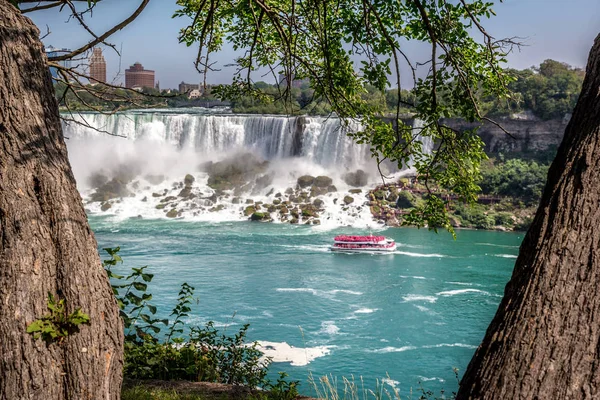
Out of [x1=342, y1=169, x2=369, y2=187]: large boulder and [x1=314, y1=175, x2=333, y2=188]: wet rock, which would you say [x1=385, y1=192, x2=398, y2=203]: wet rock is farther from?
[x1=314, y1=175, x2=333, y2=188]: wet rock

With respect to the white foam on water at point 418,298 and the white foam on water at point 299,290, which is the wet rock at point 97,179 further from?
the white foam on water at point 418,298

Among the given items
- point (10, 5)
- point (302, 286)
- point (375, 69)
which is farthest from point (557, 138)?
point (10, 5)

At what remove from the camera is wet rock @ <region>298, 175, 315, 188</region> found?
97.7 ft

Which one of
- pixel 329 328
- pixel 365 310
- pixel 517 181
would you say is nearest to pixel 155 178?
pixel 517 181

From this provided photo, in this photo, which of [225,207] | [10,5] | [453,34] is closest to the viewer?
[10,5]

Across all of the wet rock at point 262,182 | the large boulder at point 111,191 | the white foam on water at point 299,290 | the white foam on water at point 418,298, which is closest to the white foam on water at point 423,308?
the white foam on water at point 418,298

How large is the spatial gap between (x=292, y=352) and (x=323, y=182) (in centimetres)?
1950

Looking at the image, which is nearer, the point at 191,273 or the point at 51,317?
the point at 51,317

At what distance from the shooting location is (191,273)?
15977 mm

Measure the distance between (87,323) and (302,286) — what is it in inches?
504

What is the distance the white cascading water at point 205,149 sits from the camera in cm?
3058

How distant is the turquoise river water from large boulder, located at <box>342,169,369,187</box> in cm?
688

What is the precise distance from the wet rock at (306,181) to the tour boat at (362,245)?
32.8ft

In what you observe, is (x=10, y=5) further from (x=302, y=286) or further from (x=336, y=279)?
(x=336, y=279)
